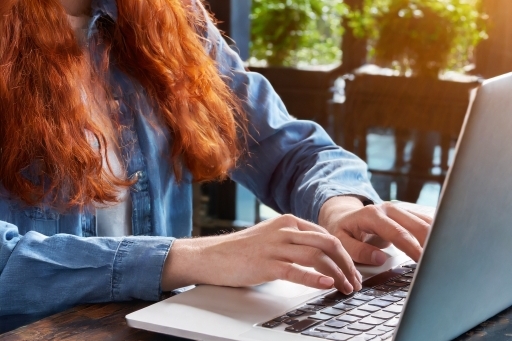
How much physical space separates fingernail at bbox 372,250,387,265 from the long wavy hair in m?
0.44

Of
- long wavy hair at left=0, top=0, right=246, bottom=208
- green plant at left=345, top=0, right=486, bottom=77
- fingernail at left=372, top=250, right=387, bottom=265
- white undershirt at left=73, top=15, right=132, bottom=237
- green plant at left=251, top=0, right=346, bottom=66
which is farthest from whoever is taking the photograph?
green plant at left=251, top=0, right=346, bottom=66

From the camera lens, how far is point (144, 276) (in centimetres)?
87

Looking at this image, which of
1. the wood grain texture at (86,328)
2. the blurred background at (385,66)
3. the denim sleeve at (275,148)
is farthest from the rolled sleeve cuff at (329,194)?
the blurred background at (385,66)

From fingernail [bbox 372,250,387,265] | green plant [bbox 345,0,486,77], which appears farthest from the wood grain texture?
green plant [bbox 345,0,486,77]

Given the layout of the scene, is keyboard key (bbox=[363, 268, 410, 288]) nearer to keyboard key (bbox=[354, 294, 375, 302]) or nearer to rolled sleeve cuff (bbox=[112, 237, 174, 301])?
keyboard key (bbox=[354, 294, 375, 302])

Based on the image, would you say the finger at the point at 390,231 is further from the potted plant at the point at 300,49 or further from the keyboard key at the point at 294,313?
the potted plant at the point at 300,49

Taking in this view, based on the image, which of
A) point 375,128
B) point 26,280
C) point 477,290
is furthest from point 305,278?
point 375,128

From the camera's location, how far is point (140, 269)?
2.89 feet

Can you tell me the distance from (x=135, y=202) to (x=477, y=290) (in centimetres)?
70

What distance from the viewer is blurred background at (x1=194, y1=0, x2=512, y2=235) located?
9.91 feet

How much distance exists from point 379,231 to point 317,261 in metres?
0.17

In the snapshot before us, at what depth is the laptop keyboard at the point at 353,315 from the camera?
0.70m

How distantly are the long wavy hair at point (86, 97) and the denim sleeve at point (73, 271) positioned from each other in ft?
0.63

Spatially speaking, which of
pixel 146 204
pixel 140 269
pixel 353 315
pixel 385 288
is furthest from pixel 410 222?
pixel 146 204
